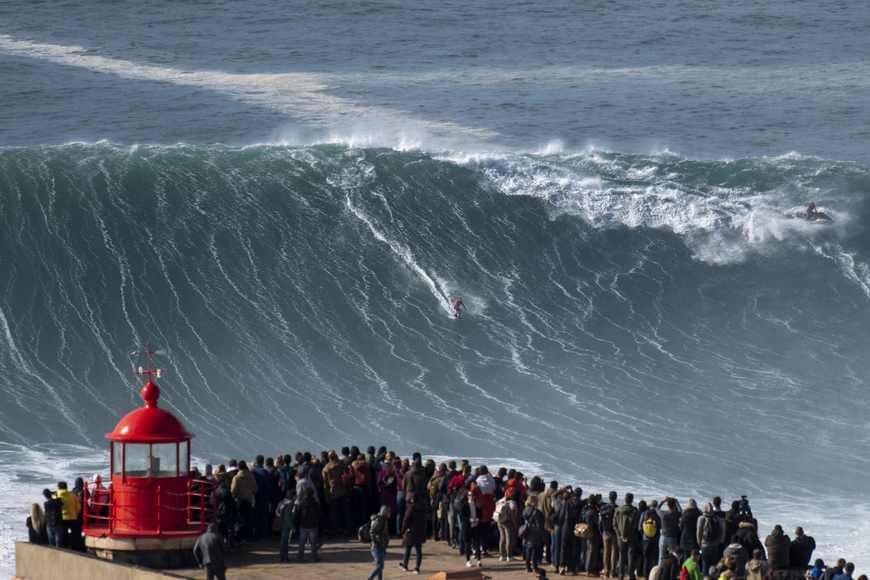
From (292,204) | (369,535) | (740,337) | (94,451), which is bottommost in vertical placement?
(369,535)

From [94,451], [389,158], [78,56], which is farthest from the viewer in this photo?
[78,56]

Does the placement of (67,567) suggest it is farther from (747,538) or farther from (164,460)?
(747,538)

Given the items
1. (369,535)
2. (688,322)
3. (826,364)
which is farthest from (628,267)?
(369,535)

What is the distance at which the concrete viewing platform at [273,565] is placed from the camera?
20750mm

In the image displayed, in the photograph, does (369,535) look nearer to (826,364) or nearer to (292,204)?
(826,364)

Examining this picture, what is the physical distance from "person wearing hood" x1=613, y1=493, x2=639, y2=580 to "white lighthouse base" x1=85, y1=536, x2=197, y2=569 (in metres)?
4.36

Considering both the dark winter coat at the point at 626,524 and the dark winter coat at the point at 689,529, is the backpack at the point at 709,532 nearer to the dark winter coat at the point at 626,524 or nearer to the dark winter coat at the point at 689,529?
the dark winter coat at the point at 689,529

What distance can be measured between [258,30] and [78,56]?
576cm

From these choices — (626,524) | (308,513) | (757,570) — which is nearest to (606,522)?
(626,524)

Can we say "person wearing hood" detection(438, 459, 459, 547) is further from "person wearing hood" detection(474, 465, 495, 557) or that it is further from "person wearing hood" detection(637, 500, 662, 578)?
"person wearing hood" detection(637, 500, 662, 578)

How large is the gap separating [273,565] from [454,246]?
20.4 meters

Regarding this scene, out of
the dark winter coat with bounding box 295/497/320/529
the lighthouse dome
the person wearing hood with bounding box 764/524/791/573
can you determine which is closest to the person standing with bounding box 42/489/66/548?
the lighthouse dome

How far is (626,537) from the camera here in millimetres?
21625

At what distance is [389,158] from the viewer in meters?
46.8
